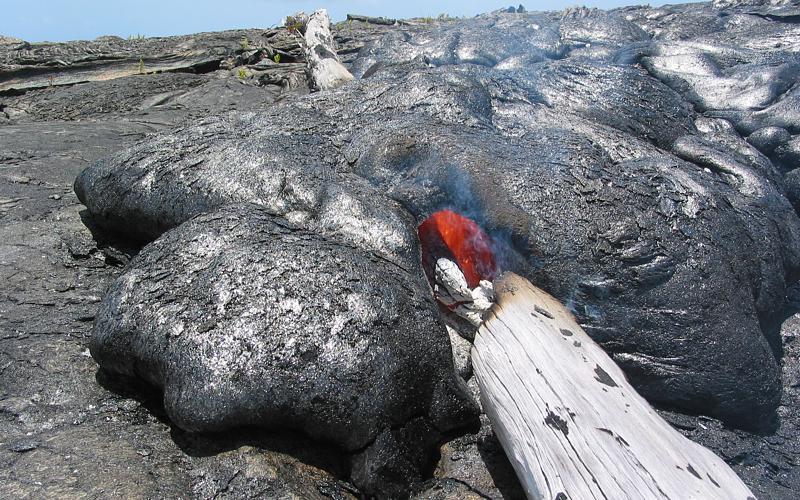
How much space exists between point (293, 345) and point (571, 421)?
1339 mm

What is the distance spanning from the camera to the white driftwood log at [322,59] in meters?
7.61

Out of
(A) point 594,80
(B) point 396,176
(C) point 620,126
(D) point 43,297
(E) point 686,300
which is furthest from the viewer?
(A) point 594,80

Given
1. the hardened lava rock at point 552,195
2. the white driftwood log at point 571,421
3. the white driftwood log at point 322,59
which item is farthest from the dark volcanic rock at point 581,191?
the white driftwood log at point 322,59

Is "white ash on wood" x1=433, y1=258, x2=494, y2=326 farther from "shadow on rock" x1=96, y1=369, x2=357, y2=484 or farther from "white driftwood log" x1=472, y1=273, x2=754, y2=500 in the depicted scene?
"shadow on rock" x1=96, y1=369, x2=357, y2=484

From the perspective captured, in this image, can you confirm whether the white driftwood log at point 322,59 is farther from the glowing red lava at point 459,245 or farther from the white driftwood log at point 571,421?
the white driftwood log at point 571,421

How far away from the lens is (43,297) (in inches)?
154

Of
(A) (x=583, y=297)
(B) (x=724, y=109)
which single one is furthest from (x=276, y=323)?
(B) (x=724, y=109)

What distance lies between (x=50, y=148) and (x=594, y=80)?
18.0 ft

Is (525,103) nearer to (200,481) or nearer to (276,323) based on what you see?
(276,323)

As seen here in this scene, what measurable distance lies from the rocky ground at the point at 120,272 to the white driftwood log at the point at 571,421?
374 millimetres

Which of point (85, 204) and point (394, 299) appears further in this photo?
point (85, 204)

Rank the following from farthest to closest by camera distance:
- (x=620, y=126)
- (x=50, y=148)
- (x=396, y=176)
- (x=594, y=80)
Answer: (x=50, y=148)
(x=594, y=80)
(x=620, y=126)
(x=396, y=176)

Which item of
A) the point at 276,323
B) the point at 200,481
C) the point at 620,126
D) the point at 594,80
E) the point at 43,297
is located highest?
the point at 594,80

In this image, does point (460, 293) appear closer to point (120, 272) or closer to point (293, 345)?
point (293, 345)
